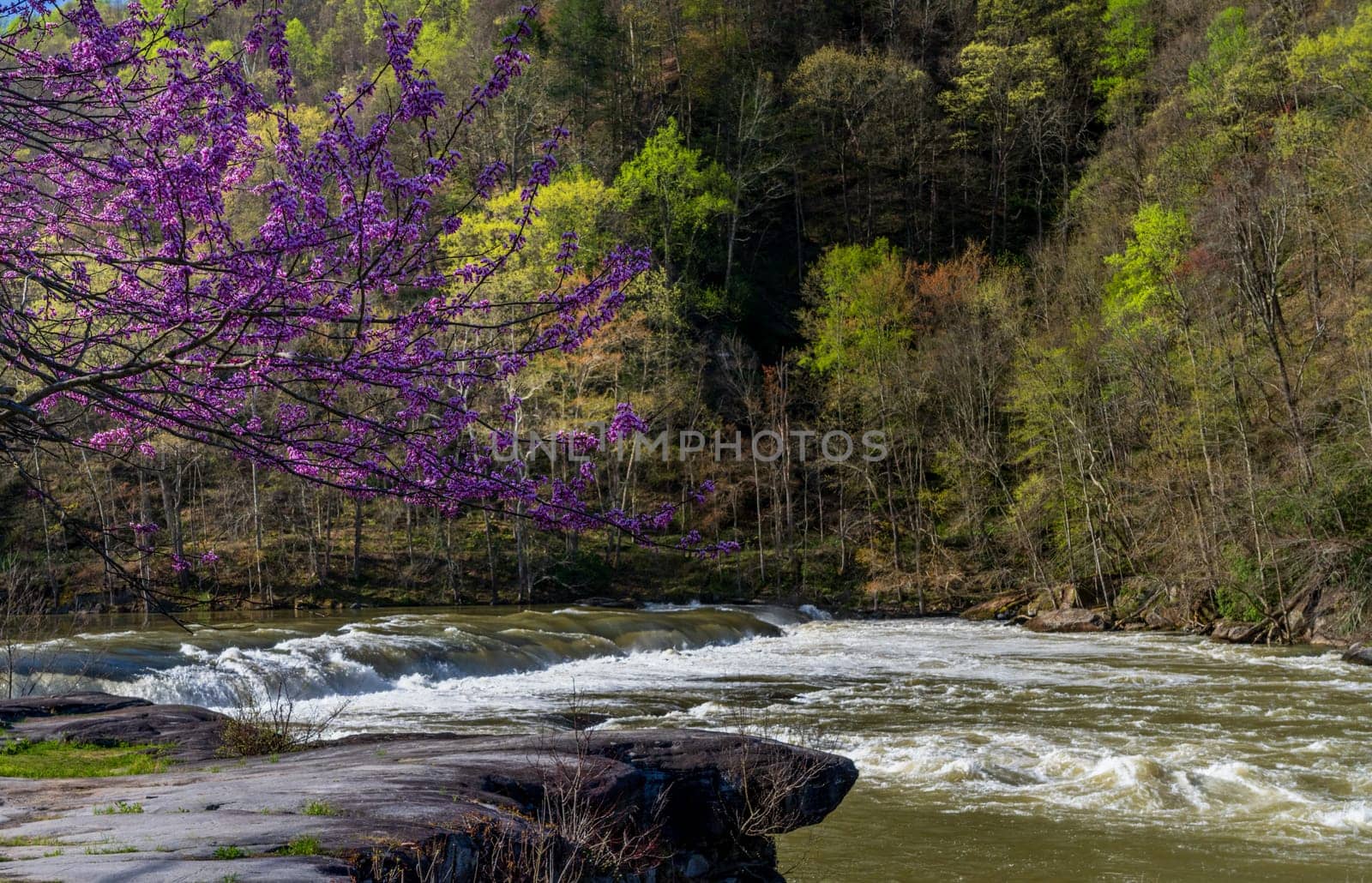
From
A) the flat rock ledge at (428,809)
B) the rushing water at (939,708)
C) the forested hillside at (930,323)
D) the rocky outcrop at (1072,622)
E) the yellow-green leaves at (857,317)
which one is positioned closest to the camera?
the flat rock ledge at (428,809)

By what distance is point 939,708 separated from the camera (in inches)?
682

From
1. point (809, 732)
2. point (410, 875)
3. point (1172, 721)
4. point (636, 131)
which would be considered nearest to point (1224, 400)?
point (1172, 721)

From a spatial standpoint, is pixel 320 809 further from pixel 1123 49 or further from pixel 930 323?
pixel 1123 49

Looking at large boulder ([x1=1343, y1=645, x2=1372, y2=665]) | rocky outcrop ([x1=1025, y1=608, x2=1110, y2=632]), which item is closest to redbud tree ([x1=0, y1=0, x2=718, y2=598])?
Answer: large boulder ([x1=1343, y1=645, x2=1372, y2=665])

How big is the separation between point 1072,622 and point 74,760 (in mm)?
27177

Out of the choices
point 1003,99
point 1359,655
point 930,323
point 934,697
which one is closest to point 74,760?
point 934,697

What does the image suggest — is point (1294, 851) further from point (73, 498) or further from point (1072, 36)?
point (1072, 36)

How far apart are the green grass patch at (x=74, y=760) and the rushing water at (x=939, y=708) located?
544cm

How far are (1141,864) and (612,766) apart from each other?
16.5 feet

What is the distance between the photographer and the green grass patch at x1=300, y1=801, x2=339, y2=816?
6.19 metres

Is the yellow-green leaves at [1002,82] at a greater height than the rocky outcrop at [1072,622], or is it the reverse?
the yellow-green leaves at [1002,82]

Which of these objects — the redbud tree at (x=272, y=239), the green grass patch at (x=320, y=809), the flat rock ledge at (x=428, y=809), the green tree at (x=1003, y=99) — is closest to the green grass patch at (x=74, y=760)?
the flat rock ledge at (x=428, y=809)

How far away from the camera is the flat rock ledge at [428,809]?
537cm

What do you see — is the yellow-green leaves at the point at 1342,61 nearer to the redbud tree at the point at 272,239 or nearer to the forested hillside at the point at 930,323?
the forested hillside at the point at 930,323
